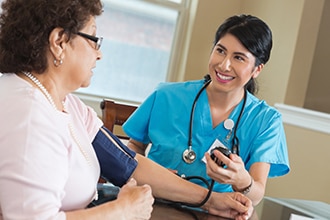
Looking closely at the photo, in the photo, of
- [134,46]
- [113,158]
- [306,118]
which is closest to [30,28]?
[113,158]

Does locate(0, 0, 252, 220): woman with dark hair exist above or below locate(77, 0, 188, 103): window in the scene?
below

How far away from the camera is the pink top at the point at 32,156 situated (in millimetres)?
1014

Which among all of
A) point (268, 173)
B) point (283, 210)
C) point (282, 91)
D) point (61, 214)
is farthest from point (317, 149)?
point (61, 214)

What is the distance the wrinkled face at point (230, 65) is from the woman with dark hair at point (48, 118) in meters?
0.71

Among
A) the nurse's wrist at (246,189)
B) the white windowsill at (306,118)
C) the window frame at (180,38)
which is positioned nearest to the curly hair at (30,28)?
the nurse's wrist at (246,189)

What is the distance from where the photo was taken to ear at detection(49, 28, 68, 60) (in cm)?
117

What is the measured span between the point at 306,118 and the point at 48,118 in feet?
8.44

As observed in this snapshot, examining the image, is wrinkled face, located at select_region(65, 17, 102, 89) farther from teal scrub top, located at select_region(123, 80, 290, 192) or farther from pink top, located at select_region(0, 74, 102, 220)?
teal scrub top, located at select_region(123, 80, 290, 192)

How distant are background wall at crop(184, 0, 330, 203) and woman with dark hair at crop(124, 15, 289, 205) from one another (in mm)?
1348

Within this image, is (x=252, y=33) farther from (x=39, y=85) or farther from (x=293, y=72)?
(x=293, y=72)

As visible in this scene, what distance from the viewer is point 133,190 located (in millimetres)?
1329

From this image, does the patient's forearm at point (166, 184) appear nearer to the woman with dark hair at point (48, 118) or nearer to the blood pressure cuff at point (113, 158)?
the blood pressure cuff at point (113, 158)

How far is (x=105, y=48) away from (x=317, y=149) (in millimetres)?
1584

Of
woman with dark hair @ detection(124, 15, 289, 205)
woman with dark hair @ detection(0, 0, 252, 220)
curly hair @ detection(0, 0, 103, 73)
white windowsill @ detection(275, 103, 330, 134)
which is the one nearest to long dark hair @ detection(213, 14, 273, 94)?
woman with dark hair @ detection(124, 15, 289, 205)
